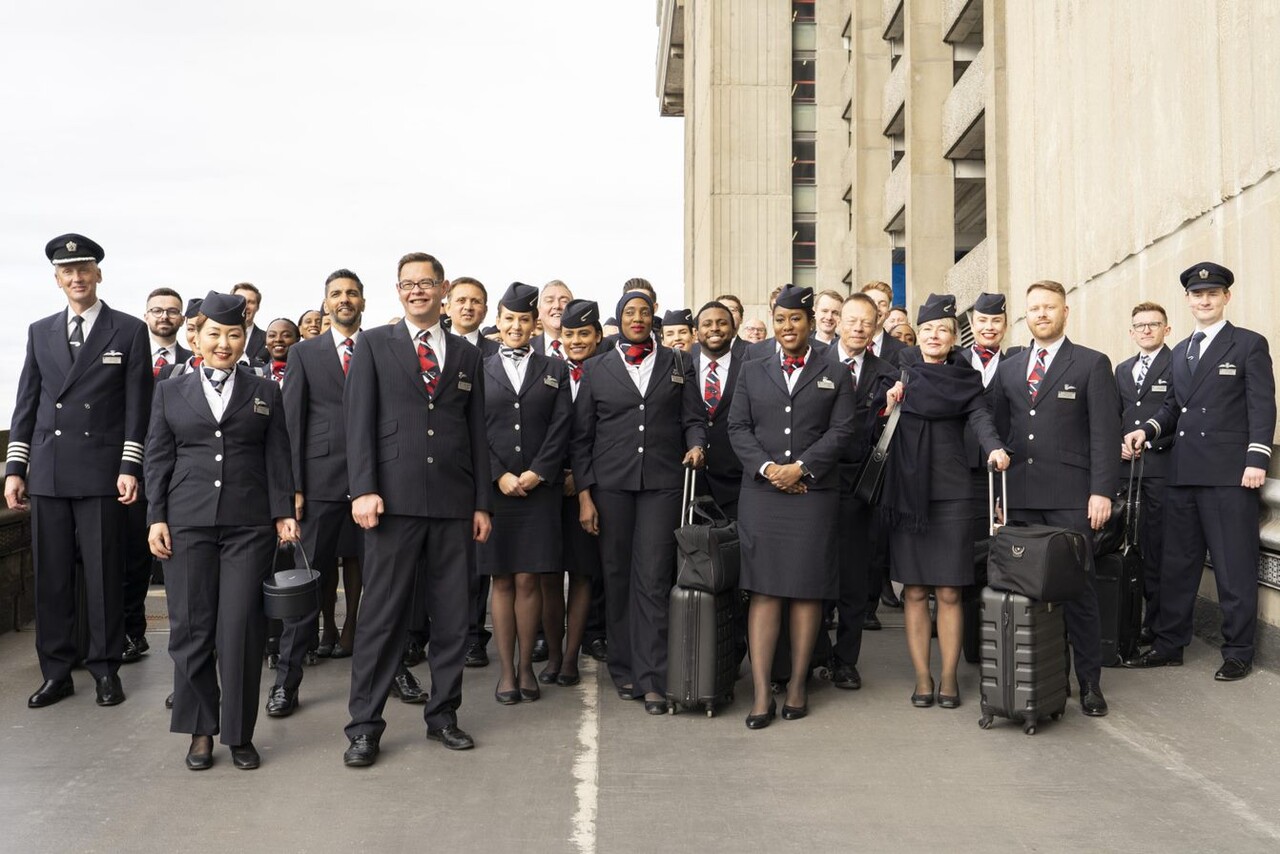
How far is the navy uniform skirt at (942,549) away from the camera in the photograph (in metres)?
6.51

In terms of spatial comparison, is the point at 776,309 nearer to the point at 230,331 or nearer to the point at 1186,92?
the point at 230,331

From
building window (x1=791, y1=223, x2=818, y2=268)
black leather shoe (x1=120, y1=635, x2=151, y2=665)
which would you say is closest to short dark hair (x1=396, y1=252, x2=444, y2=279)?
black leather shoe (x1=120, y1=635, x2=151, y2=665)

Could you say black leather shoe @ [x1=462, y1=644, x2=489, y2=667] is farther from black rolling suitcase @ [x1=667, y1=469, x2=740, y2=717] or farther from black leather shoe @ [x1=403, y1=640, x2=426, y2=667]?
black rolling suitcase @ [x1=667, y1=469, x2=740, y2=717]

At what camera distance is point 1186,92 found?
9.59m

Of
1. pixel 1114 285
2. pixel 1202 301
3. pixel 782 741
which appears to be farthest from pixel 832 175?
pixel 782 741

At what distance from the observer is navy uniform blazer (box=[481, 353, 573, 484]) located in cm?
682

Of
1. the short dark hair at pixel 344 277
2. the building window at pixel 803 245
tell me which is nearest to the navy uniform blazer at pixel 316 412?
the short dark hair at pixel 344 277

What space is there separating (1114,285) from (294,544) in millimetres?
8510

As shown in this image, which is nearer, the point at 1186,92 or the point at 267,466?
the point at 267,466

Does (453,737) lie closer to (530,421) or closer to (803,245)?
(530,421)

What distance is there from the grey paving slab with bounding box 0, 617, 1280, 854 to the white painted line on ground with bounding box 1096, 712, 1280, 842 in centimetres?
1

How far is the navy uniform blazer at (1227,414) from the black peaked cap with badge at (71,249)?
6.18m

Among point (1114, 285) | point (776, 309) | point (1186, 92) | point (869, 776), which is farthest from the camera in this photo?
point (1114, 285)

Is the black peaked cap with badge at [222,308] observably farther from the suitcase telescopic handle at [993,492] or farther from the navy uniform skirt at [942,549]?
the suitcase telescopic handle at [993,492]
